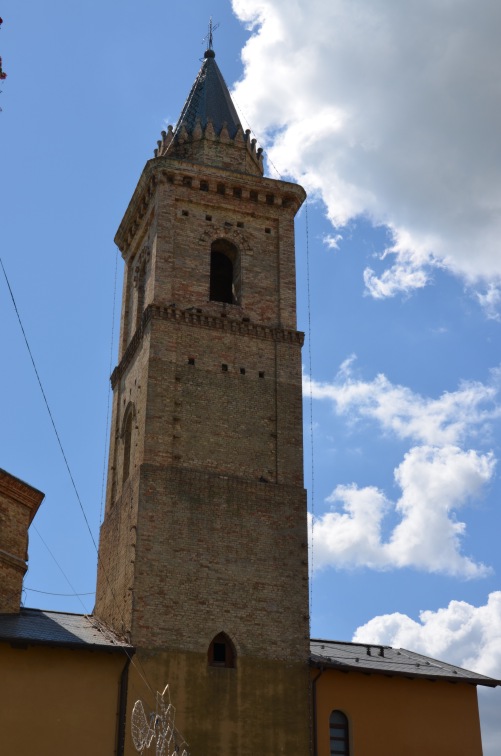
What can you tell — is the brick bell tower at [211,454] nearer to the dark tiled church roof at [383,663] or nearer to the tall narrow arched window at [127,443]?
the tall narrow arched window at [127,443]

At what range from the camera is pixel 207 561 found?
25.4 meters

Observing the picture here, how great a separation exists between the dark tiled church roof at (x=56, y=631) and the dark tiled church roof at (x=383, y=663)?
16.8 feet

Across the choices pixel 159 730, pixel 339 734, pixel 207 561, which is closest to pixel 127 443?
pixel 207 561

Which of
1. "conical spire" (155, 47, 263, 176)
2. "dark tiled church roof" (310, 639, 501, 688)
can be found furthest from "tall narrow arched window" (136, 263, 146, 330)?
"dark tiled church roof" (310, 639, 501, 688)

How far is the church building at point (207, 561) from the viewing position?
23.0m

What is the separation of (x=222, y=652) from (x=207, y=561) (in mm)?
2160

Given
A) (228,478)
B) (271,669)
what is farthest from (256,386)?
(271,669)

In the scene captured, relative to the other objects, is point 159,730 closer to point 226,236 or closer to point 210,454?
point 210,454

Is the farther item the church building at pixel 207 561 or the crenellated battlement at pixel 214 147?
the crenellated battlement at pixel 214 147

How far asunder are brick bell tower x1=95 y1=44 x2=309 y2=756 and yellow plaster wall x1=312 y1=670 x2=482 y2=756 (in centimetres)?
85

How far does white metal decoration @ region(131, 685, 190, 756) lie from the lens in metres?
22.8

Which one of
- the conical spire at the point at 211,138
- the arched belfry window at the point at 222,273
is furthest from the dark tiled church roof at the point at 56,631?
the conical spire at the point at 211,138

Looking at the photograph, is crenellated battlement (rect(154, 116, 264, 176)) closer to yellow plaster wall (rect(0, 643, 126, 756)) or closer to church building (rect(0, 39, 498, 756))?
church building (rect(0, 39, 498, 756))

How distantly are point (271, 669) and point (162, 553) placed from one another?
147 inches
